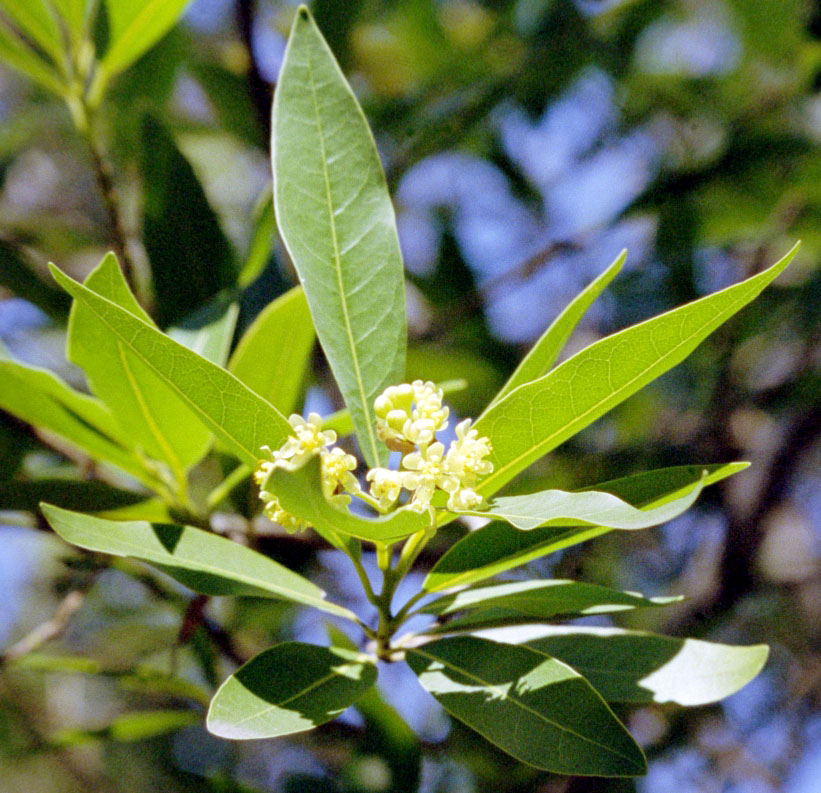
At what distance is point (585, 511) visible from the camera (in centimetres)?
79

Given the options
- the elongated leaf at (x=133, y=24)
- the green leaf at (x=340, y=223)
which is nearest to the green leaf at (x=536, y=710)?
the green leaf at (x=340, y=223)

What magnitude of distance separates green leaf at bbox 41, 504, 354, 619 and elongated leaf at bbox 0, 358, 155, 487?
0.38 meters

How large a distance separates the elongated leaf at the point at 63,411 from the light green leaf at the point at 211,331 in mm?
170

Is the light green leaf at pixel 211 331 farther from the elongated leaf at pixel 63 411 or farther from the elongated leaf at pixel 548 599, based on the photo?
the elongated leaf at pixel 548 599

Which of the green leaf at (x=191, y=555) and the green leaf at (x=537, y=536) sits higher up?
the green leaf at (x=537, y=536)

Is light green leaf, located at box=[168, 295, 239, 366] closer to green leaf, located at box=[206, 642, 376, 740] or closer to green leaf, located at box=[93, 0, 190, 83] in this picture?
green leaf, located at box=[206, 642, 376, 740]

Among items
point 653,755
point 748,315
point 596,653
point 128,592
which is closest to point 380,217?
point 596,653

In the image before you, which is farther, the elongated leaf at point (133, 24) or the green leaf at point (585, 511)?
the elongated leaf at point (133, 24)

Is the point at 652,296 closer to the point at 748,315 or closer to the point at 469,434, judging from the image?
the point at 748,315

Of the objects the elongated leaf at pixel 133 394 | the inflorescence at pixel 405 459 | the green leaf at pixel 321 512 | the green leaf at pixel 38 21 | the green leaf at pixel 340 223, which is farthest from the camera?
the green leaf at pixel 38 21

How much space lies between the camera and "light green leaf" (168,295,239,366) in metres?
1.29

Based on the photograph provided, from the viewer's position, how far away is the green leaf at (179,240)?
1611 mm

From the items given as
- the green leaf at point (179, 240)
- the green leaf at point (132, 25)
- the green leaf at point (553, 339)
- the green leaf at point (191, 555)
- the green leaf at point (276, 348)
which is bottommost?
the green leaf at point (191, 555)

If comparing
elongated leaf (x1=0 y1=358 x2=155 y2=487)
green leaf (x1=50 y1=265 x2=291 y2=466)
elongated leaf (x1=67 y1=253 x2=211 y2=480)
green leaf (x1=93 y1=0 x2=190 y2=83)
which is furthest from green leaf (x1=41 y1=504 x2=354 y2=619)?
green leaf (x1=93 y1=0 x2=190 y2=83)
